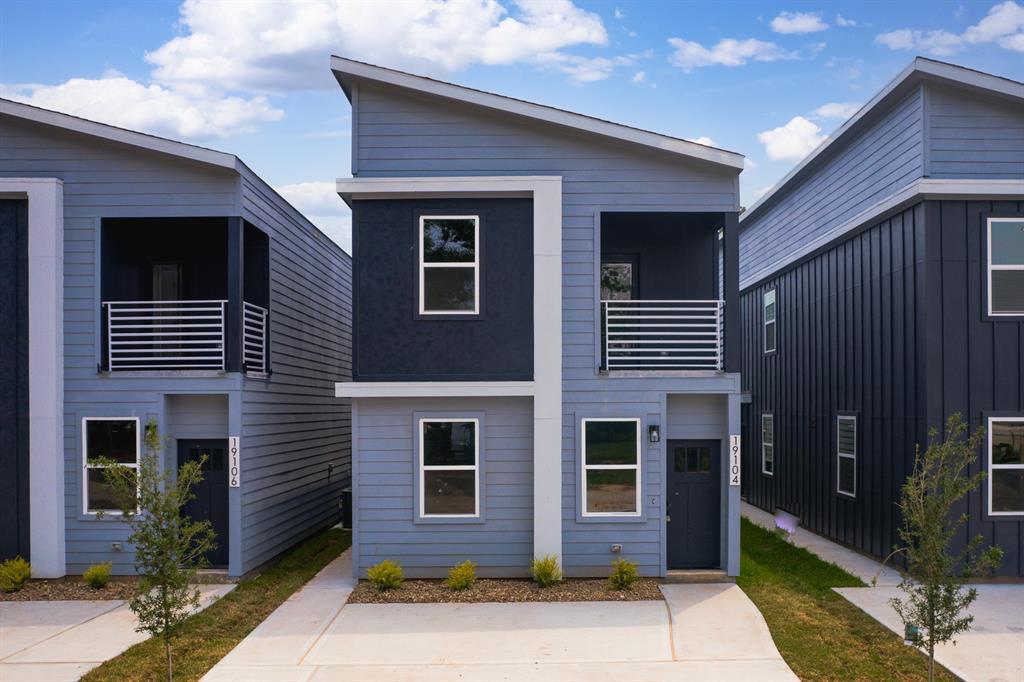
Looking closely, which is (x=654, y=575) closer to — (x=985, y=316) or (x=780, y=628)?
(x=780, y=628)

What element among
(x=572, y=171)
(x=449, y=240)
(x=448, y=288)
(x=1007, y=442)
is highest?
(x=572, y=171)

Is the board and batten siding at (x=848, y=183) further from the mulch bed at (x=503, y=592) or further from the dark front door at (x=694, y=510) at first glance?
the mulch bed at (x=503, y=592)

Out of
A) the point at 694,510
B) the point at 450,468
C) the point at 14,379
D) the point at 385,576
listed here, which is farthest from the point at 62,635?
the point at 694,510

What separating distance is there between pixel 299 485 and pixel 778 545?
30.1ft

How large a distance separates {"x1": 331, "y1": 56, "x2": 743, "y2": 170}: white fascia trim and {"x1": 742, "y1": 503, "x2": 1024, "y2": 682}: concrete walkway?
6648mm

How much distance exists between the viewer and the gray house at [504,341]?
40.9ft

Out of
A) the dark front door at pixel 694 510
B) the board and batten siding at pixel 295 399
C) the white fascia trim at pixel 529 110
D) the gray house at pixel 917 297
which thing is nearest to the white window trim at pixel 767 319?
the gray house at pixel 917 297

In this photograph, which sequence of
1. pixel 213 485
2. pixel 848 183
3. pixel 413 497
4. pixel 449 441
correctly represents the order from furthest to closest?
pixel 848 183 → pixel 213 485 → pixel 449 441 → pixel 413 497

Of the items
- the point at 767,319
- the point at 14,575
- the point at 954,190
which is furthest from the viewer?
the point at 767,319

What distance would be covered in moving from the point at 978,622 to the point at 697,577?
374 centimetres

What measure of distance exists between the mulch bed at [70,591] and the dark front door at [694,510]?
811cm

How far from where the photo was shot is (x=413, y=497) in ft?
41.1

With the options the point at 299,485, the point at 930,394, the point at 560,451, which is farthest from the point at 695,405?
the point at 299,485

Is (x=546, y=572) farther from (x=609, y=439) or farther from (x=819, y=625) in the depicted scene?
(x=819, y=625)
